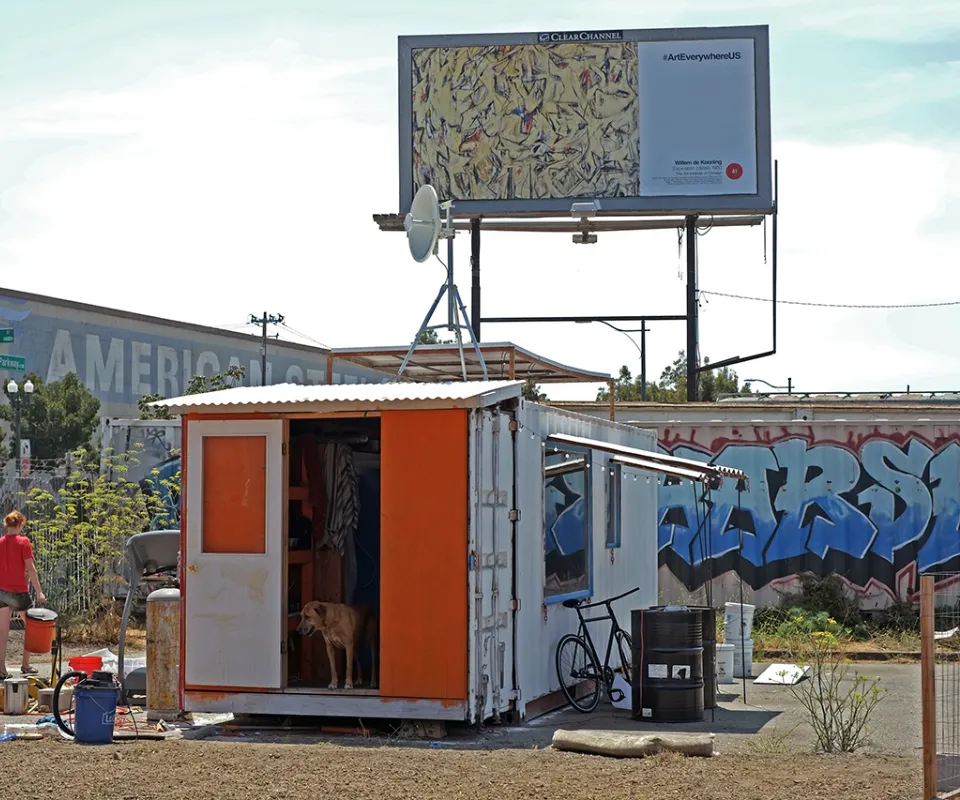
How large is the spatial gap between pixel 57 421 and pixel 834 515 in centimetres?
3466

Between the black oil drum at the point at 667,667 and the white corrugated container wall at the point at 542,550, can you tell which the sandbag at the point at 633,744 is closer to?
the white corrugated container wall at the point at 542,550

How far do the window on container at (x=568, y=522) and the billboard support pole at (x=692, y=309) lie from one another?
1283cm

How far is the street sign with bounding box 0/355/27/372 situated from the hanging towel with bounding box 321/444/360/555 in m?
42.7

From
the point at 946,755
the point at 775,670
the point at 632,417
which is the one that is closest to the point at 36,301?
the point at 632,417

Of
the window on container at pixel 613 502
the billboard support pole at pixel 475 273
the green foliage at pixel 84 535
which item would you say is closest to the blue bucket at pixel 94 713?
the window on container at pixel 613 502

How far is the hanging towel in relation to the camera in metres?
13.8

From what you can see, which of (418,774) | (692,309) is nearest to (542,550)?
(418,774)

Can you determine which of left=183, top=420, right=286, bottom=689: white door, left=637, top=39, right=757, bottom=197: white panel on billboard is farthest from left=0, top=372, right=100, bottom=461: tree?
left=183, top=420, right=286, bottom=689: white door

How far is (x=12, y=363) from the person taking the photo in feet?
184

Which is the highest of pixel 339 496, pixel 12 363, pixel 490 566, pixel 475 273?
pixel 12 363

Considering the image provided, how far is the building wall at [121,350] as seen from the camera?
199ft

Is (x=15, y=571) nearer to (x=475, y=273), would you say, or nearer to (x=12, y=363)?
(x=475, y=273)

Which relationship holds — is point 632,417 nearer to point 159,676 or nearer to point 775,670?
point 775,670

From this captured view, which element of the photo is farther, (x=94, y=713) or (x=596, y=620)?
(x=596, y=620)
